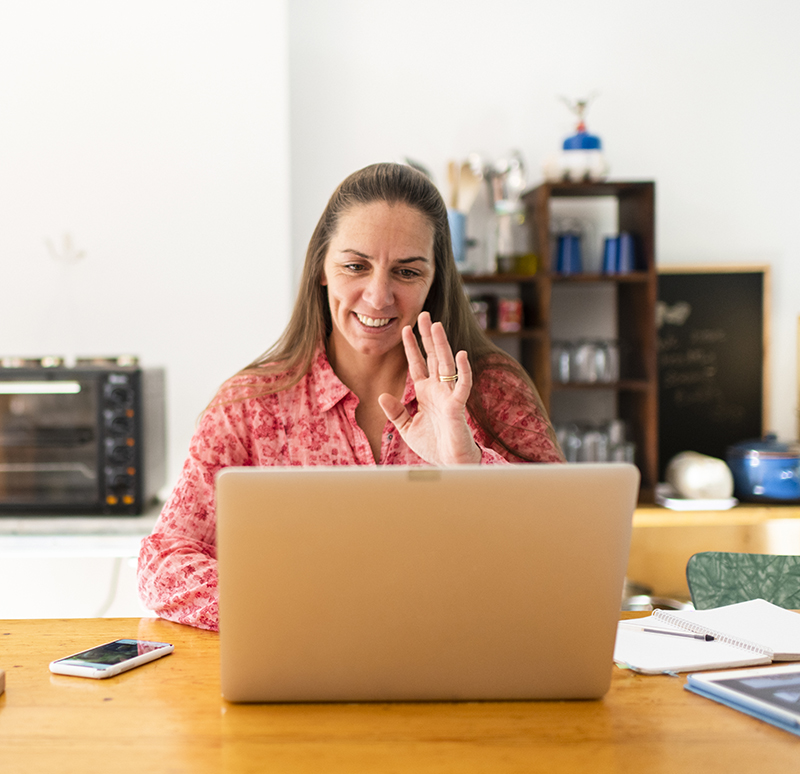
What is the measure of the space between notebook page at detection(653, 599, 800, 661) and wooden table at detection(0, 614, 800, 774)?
0.15 metres

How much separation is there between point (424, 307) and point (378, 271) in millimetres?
191

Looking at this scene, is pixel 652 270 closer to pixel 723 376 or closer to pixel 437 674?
pixel 723 376

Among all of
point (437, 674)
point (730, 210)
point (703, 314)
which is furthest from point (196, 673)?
point (730, 210)

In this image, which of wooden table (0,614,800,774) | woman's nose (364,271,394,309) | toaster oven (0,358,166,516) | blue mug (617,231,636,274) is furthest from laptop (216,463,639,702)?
blue mug (617,231,636,274)

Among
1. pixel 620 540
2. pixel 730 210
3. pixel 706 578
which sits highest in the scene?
pixel 730 210

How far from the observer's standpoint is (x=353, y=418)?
1586 mm

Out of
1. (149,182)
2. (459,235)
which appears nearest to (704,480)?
(459,235)

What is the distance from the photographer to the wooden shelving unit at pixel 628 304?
279 centimetres

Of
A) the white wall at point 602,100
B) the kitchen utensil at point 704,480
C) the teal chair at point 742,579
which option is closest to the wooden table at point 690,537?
the kitchen utensil at point 704,480

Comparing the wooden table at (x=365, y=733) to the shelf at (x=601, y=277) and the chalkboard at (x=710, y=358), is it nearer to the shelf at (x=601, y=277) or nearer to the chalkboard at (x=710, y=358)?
the shelf at (x=601, y=277)

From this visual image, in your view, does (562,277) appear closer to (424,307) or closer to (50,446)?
(424,307)

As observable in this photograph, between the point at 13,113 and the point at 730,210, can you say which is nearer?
the point at 13,113

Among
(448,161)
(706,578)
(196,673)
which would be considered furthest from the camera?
(448,161)

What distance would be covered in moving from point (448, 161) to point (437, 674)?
246 centimetres
